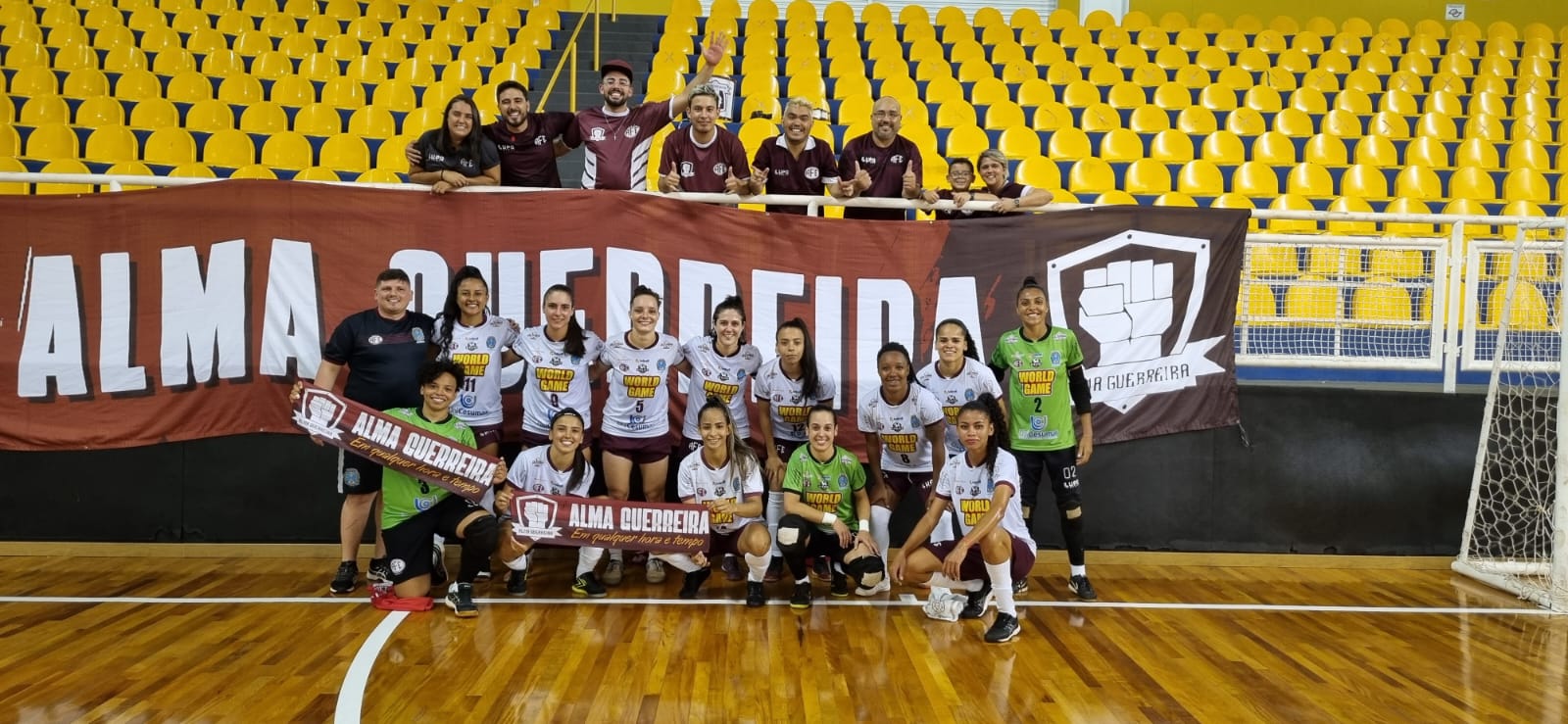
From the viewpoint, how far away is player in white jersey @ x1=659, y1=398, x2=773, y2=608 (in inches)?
220

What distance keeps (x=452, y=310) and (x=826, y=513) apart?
2.37 metres

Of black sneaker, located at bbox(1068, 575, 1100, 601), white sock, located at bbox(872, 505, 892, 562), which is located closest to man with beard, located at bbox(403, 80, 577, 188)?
white sock, located at bbox(872, 505, 892, 562)

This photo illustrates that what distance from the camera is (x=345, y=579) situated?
5695mm

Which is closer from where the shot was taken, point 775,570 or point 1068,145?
point 775,570

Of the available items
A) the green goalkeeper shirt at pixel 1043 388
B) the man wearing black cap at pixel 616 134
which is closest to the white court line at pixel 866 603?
the green goalkeeper shirt at pixel 1043 388

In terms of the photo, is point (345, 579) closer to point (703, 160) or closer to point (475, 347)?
point (475, 347)

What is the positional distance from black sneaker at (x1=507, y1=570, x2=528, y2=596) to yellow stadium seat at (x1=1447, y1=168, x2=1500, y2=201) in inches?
391

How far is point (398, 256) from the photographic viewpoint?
20.7 feet

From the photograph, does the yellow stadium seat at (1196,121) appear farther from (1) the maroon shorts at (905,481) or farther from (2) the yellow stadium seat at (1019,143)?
(1) the maroon shorts at (905,481)

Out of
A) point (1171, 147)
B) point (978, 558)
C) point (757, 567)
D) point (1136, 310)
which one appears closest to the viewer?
point (978, 558)

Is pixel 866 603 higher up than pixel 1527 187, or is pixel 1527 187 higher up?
pixel 1527 187

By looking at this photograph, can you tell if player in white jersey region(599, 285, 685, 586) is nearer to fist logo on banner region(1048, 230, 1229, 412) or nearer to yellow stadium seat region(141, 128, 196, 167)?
fist logo on banner region(1048, 230, 1229, 412)

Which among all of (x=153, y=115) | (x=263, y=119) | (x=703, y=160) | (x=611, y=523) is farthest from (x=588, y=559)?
(x=153, y=115)

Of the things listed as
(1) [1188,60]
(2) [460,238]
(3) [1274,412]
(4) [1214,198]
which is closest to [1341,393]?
(3) [1274,412]
